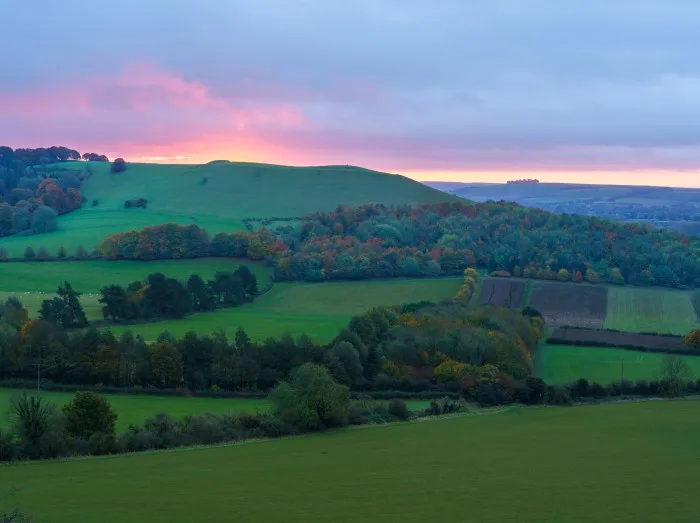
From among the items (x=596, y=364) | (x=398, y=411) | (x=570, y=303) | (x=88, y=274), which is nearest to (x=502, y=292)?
(x=570, y=303)

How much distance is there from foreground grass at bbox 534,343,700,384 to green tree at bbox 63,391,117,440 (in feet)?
93.7

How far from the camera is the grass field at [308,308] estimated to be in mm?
63812

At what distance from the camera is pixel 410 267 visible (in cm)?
9238

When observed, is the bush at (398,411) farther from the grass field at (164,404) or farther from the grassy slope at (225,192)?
the grassy slope at (225,192)

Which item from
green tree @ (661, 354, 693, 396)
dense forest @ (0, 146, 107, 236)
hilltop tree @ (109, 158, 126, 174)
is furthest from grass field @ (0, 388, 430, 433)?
hilltop tree @ (109, 158, 126, 174)

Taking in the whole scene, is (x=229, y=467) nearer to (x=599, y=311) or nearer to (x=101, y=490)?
(x=101, y=490)

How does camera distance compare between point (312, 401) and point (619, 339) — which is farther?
point (619, 339)

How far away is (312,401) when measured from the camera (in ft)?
121

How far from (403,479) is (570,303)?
54213mm

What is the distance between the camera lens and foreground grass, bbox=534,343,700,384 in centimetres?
5125

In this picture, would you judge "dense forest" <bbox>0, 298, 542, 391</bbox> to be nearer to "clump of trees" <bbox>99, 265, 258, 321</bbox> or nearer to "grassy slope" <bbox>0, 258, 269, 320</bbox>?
"clump of trees" <bbox>99, 265, 258, 321</bbox>

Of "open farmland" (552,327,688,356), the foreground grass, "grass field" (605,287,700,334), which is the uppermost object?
"grass field" (605,287,700,334)

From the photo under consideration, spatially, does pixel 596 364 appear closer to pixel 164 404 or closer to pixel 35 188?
pixel 164 404

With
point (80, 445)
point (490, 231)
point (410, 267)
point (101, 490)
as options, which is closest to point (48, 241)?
point (410, 267)
